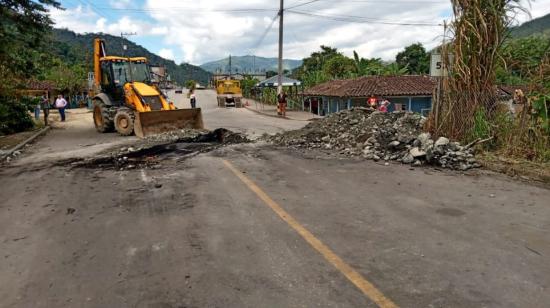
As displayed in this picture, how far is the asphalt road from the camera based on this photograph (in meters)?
4.09

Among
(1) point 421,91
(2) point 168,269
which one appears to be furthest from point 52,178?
(1) point 421,91

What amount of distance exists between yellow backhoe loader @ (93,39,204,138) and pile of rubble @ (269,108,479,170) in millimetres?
4288

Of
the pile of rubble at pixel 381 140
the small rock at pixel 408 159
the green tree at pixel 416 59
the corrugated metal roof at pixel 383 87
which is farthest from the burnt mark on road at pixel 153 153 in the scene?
the green tree at pixel 416 59

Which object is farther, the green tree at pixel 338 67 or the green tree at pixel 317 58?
the green tree at pixel 317 58

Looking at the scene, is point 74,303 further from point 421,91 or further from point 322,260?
point 421,91

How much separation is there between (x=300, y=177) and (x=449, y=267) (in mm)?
4885

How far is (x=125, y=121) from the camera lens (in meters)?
18.0

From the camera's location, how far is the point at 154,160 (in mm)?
11547

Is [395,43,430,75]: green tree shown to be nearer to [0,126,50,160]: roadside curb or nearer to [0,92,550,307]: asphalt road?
[0,126,50,160]: roadside curb

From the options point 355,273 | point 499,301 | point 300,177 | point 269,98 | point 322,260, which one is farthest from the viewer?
point 269,98

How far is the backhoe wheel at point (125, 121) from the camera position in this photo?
58.3 ft

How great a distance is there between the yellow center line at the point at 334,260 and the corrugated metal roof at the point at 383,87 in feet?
86.0

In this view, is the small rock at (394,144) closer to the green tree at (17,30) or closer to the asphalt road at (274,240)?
the asphalt road at (274,240)

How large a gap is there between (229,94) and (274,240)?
4785cm
